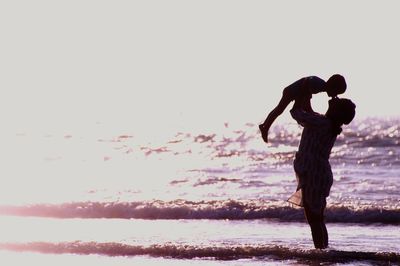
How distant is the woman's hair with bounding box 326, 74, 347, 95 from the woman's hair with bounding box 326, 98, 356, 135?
133 millimetres

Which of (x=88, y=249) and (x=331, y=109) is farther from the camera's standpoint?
(x=88, y=249)

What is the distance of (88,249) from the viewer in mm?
9180

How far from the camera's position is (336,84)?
7082 mm

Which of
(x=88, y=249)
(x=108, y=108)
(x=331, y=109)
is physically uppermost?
(x=108, y=108)

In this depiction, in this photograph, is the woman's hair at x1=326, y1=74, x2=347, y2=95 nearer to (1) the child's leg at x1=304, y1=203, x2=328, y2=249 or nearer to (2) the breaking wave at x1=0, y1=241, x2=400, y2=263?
(1) the child's leg at x1=304, y1=203, x2=328, y2=249

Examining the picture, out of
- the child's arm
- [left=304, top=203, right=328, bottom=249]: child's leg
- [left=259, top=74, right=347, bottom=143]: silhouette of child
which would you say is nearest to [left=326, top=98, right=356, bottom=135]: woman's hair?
[left=259, top=74, right=347, bottom=143]: silhouette of child

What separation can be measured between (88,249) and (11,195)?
26.4ft

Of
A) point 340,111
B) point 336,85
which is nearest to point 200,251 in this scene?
point 340,111

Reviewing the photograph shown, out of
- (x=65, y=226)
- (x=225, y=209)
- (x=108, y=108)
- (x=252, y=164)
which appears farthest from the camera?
(x=108, y=108)

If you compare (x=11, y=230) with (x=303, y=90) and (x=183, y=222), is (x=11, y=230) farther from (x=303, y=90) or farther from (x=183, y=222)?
(x=303, y=90)

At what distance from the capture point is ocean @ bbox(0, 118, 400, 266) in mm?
8656

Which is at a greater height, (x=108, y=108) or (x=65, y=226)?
(x=108, y=108)

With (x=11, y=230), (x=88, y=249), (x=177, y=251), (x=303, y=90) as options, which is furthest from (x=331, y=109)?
(x=11, y=230)

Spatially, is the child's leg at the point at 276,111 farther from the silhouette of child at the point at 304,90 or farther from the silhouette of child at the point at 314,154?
the silhouette of child at the point at 314,154
